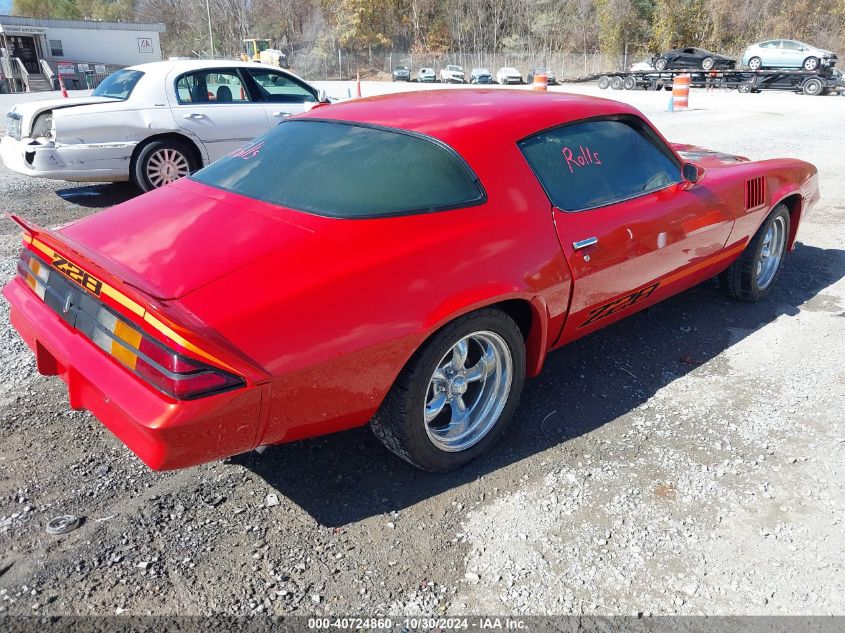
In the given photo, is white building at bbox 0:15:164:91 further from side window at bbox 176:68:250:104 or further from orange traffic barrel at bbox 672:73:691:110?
side window at bbox 176:68:250:104

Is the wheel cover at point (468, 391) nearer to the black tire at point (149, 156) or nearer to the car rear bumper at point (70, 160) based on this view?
the black tire at point (149, 156)

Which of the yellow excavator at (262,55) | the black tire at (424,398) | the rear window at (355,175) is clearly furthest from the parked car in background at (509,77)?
the black tire at (424,398)

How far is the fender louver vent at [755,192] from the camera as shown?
4.02m

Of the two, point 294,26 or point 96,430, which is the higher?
point 294,26

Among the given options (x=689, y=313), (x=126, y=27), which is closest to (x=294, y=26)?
(x=126, y=27)

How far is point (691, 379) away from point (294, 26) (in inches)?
2872

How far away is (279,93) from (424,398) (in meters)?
6.41

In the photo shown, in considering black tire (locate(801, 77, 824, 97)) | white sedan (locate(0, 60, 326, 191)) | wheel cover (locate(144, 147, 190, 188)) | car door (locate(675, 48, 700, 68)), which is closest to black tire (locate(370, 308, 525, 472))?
wheel cover (locate(144, 147, 190, 188))

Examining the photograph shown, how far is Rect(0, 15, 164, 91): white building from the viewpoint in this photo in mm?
37844

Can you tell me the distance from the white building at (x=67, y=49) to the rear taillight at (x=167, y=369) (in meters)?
39.4

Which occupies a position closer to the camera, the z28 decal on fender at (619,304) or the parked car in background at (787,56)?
the z28 decal on fender at (619,304)

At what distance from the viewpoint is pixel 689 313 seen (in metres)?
4.34

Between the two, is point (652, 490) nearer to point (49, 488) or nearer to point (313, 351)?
point (313, 351)

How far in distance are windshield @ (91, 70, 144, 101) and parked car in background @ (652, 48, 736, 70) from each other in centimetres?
2752
